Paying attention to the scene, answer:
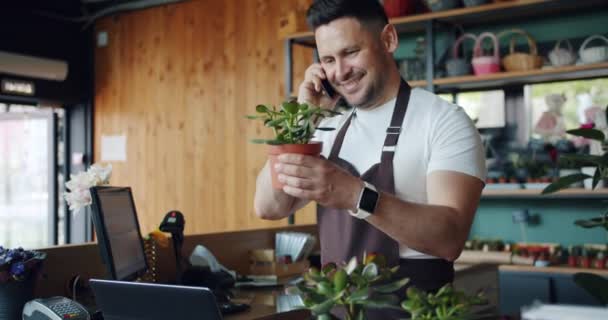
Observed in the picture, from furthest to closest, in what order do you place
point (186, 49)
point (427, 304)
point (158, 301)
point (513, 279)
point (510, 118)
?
point (186, 49), point (510, 118), point (513, 279), point (158, 301), point (427, 304)

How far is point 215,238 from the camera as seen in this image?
123 inches

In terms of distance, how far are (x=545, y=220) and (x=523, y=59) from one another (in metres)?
1.00

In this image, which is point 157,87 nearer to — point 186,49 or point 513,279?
point 186,49

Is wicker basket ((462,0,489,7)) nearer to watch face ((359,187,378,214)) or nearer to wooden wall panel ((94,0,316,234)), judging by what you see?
wooden wall panel ((94,0,316,234))

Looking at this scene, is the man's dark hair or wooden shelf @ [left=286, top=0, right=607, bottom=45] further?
wooden shelf @ [left=286, top=0, right=607, bottom=45]

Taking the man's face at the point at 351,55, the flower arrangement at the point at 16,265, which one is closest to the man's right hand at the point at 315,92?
the man's face at the point at 351,55

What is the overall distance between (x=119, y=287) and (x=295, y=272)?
1.57 metres

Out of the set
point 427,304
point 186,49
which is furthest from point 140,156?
point 427,304

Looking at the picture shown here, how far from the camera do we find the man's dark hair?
1759mm

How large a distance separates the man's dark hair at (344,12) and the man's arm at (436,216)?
0.41 metres

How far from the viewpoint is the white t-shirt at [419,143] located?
1.69 m

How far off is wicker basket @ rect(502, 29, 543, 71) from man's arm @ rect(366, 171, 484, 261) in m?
2.60

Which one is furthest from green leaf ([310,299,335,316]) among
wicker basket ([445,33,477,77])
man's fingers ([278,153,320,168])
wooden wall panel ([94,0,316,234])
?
wooden wall panel ([94,0,316,234])

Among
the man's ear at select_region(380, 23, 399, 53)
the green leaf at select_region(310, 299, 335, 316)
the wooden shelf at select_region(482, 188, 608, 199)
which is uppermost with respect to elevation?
the man's ear at select_region(380, 23, 399, 53)
